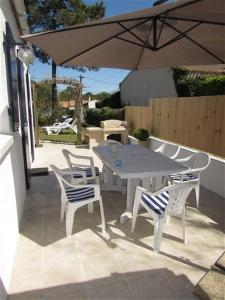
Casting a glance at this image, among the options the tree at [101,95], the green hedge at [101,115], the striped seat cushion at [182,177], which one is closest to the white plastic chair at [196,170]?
the striped seat cushion at [182,177]

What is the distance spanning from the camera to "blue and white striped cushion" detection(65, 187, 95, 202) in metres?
3.40

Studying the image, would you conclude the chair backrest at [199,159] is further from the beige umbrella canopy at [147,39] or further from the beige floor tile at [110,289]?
the beige floor tile at [110,289]

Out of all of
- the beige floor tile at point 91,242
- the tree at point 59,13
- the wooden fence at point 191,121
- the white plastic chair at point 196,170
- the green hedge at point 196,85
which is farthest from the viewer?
the tree at point 59,13

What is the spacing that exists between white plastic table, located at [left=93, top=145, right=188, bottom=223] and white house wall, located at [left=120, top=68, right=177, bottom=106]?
797 cm

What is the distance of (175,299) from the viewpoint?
2375mm

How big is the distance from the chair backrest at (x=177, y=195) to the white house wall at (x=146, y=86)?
30.1 feet

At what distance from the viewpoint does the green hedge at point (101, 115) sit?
15.3 metres

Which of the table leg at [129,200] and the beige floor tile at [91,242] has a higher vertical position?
the table leg at [129,200]

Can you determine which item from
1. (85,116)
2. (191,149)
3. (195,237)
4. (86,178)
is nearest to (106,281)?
(195,237)

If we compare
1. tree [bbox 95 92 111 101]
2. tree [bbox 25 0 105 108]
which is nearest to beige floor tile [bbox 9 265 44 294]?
tree [bbox 25 0 105 108]

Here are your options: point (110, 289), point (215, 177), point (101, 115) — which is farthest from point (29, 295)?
point (101, 115)

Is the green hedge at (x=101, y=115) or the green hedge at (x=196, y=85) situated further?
the green hedge at (x=101, y=115)

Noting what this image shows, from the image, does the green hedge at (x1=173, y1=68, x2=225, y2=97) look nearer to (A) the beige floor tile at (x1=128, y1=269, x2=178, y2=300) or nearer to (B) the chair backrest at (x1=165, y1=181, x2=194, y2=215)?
(B) the chair backrest at (x1=165, y1=181, x2=194, y2=215)

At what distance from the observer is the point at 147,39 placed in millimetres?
3773
